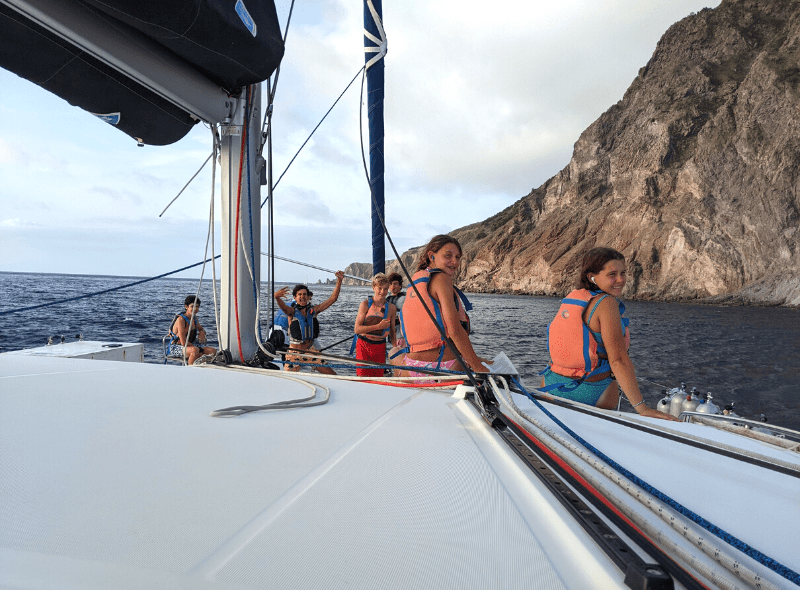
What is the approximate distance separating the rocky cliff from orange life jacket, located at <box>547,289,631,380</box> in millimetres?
47166

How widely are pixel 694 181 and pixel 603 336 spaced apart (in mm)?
52366

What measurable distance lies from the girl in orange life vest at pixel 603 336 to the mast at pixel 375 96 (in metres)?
1.30

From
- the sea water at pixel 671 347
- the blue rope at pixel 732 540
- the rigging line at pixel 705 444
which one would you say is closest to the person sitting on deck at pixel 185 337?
the sea water at pixel 671 347

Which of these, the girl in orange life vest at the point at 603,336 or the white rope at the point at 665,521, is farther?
the girl in orange life vest at the point at 603,336

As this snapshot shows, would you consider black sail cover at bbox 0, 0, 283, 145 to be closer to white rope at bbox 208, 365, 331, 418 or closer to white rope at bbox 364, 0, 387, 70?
white rope at bbox 364, 0, 387, 70

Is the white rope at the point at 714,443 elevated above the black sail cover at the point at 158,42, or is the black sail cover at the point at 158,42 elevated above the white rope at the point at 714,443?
the black sail cover at the point at 158,42

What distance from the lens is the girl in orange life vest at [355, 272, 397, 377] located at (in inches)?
192

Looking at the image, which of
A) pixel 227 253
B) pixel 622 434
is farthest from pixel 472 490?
pixel 227 253

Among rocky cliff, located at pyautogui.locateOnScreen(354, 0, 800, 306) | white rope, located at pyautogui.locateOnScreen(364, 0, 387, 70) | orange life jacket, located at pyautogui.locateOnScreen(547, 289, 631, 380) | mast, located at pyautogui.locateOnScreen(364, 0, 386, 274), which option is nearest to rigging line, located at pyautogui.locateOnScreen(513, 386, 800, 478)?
orange life jacket, located at pyautogui.locateOnScreen(547, 289, 631, 380)

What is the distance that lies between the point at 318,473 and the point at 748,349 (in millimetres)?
20838

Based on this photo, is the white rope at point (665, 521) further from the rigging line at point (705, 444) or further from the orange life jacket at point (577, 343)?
the orange life jacket at point (577, 343)

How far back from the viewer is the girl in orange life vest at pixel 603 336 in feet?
7.09

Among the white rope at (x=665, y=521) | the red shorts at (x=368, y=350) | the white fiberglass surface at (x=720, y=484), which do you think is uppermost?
the white rope at (x=665, y=521)

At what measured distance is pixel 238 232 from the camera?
2447 mm
